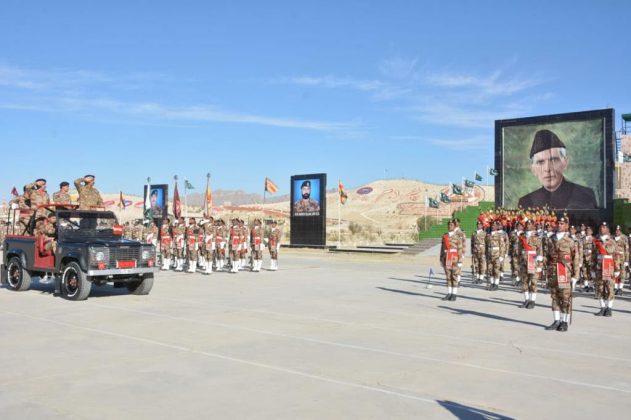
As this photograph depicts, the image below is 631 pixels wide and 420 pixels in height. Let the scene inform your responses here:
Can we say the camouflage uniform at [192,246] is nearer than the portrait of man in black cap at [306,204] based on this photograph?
Yes

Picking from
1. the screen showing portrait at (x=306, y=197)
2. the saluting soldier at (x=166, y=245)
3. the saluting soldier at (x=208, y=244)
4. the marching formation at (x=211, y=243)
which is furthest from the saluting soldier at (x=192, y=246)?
the screen showing portrait at (x=306, y=197)

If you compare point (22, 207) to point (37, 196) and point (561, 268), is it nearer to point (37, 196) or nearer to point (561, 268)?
point (37, 196)

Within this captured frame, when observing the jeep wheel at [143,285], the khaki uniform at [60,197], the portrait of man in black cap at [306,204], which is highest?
the portrait of man in black cap at [306,204]

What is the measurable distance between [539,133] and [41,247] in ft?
92.5

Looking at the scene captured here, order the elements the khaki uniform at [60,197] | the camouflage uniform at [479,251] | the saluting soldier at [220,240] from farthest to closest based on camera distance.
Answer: the saluting soldier at [220,240] → the camouflage uniform at [479,251] → the khaki uniform at [60,197]

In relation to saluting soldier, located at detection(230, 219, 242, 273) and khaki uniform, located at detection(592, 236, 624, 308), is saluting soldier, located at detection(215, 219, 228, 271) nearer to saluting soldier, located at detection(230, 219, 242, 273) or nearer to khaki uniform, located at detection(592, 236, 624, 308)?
saluting soldier, located at detection(230, 219, 242, 273)

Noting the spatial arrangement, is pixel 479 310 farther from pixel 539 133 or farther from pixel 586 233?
pixel 539 133

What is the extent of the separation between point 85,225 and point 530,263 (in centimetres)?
1057

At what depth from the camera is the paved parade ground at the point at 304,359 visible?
6434 mm

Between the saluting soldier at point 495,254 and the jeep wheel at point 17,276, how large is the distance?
1250 centimetres

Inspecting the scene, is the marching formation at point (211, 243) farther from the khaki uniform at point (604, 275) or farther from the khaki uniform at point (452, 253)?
the khaki uniform at point (604, 275)

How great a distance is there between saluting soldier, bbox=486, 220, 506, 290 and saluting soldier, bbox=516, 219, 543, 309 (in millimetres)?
2607

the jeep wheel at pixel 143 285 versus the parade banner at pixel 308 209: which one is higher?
the parade banner at pixel 308 209

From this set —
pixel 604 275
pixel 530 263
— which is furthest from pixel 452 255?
pixel 604 275
